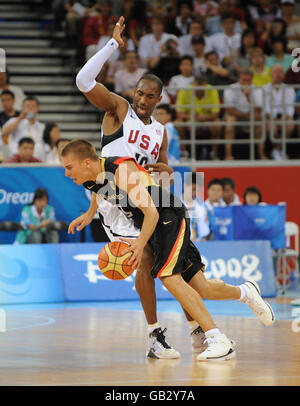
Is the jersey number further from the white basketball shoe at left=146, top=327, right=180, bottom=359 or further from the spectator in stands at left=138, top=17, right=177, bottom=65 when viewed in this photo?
the spectator in stands at left=138, top=17, right=177, bottom=65

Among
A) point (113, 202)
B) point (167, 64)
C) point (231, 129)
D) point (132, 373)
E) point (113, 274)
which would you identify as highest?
point (167, 64)

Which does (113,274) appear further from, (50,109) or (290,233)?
(50,109)

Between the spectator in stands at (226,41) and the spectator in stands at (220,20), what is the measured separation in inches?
15.9

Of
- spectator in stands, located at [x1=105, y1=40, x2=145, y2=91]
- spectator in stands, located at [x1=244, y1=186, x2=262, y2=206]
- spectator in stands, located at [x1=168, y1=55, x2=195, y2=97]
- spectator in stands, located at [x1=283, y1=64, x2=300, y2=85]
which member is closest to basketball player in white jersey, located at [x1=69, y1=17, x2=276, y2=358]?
spectator in stands, located at [x1=244, y1=186, x2=262, y2=206]

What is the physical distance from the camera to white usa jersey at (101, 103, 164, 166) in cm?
757

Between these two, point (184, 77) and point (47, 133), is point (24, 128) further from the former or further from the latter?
point (184, 77)

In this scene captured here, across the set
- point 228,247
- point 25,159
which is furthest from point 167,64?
point 228,247

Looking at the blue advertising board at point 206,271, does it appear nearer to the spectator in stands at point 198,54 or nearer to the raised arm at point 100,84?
the raised arm at point 100,84

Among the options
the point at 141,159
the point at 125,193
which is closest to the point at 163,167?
the point at 141,159

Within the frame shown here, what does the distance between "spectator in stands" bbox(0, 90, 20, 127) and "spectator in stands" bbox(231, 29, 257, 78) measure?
16.9 feet

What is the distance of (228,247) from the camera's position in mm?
12938

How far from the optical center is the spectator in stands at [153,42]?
18.3 meters

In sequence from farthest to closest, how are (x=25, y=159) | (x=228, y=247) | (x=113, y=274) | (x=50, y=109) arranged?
1. (x=50, y=109)
2. (x=25, y=159)
3. (x=228, y=247)
4. (x=113, y=274)

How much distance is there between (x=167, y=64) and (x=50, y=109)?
2.77m
